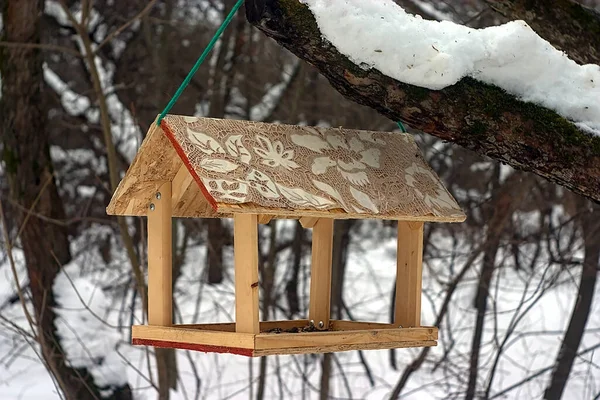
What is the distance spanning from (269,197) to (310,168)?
24cm

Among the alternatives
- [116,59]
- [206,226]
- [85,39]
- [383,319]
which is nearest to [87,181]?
[116,59]

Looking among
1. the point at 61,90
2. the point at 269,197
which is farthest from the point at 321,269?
the point at 61,90

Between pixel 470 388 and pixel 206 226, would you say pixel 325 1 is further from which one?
pixel 206 226

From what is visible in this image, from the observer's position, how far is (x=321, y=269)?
103 inches

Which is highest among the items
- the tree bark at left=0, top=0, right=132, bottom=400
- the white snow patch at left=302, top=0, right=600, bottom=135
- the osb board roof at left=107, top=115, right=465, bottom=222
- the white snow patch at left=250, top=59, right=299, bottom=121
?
the white snow patch at left=250, top=59, right=299, bottom=121

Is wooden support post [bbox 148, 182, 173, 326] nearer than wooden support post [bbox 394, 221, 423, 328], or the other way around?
wooden support post [bbox 148, 182, 173, 326]

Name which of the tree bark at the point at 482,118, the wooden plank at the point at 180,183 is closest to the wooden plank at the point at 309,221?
the wooden plank at the point at 180,183

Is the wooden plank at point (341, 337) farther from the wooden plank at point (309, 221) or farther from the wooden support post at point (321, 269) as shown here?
the wooden plank at point (309, 221)

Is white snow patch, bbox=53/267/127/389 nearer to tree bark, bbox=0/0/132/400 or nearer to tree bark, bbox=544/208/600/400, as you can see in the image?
tree bark, bbox=0/0/132/400

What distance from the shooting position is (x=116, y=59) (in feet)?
24.0

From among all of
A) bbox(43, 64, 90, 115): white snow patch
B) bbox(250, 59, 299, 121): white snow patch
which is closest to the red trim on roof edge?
bbox(250, 59, 299, 121): white snow patch

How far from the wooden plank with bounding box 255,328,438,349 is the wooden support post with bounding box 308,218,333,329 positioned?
0.40 m

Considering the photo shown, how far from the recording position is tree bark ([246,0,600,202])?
2.02m

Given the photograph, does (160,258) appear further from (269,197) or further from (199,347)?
(269,197)
